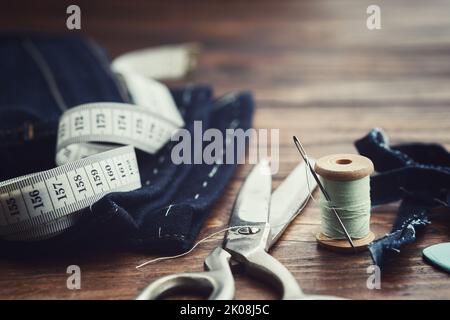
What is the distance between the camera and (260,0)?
2453 mm

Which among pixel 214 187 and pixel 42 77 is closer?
pixel 214 187

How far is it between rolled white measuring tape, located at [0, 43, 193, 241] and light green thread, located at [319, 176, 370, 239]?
32 cm

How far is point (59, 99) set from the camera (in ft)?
4.71

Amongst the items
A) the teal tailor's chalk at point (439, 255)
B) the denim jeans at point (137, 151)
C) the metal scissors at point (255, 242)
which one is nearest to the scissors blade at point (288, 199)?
the metal scissors at point (255, 242)

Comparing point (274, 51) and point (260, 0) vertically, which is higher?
point (260, 0)

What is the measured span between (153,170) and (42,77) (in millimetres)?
486

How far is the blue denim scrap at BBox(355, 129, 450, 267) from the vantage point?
39.2 inches

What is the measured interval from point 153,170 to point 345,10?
1.39 metres
